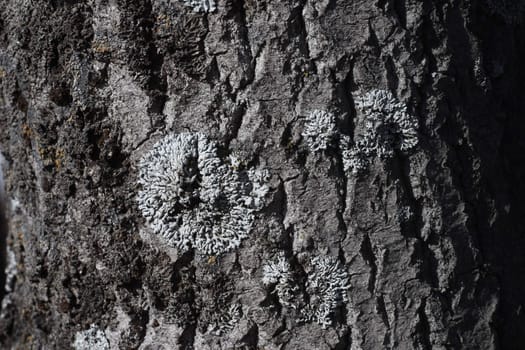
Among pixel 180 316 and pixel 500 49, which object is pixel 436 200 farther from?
pixel 180 316

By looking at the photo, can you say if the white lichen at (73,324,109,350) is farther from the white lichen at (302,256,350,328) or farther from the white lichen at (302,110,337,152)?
the white lichen at (302,110,337,152)

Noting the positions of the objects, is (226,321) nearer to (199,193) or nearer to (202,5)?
(199,193)

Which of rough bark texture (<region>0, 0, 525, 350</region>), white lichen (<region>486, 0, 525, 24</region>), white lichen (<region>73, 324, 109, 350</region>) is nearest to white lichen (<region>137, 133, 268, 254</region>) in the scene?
rough bark texture (<region>0, 0, 525, 350</region>)

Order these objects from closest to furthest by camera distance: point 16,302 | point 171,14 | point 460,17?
point 171,14
point 460,17
point 16,302

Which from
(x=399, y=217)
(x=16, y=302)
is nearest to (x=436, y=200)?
(x=399, y=217)

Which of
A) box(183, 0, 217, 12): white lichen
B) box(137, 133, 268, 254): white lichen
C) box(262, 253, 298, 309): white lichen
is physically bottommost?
box(262, 253, 298, 309): white lichen

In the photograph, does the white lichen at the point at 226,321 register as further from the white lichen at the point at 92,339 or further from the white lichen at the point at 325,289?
the white lichen at the point at 92,339

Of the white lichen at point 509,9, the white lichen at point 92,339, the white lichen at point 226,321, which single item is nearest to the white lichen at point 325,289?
the white lichen at point 226,321

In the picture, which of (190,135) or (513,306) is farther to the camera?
(513,306)
